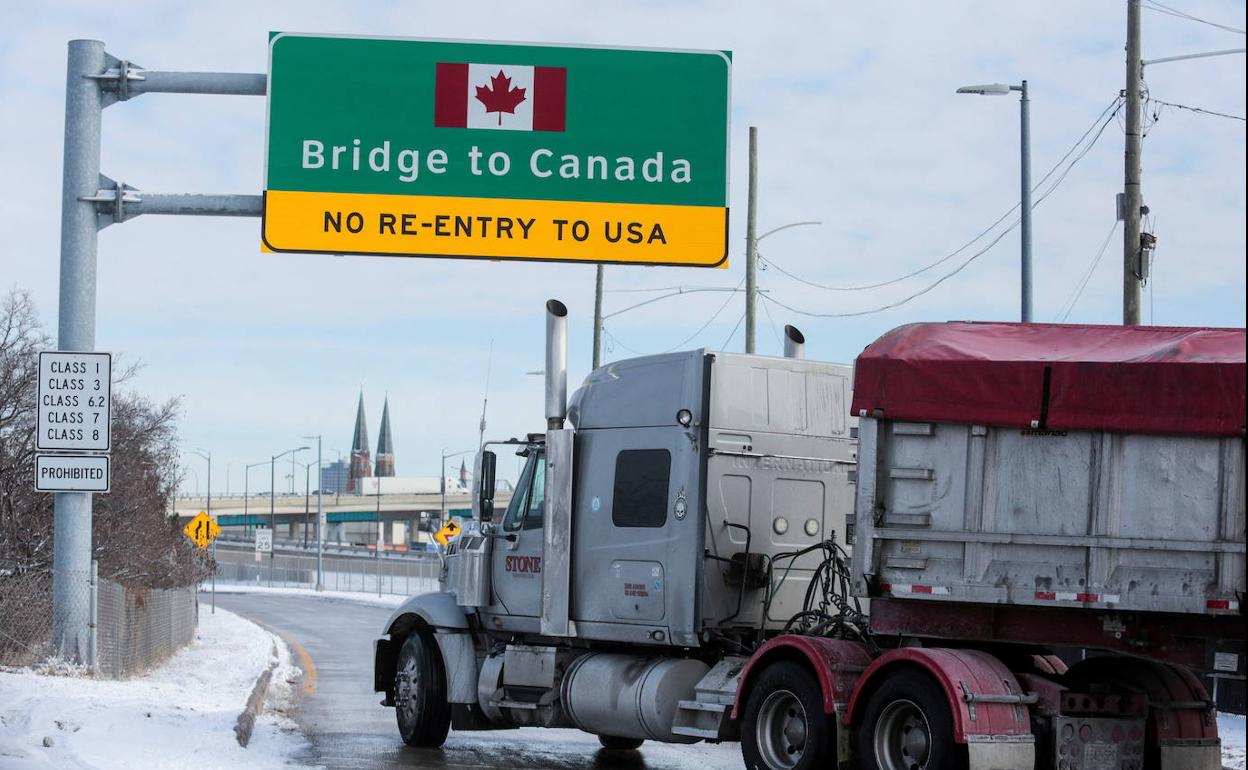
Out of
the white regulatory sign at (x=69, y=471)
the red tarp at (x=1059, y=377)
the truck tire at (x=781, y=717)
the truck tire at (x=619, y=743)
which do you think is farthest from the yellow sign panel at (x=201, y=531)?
the red tarp at (x=1059, y=377)

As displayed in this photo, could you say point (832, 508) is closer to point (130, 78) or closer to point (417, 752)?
point (417, 752)

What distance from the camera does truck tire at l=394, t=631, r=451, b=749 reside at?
15.5 meters

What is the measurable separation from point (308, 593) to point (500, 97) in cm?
5838

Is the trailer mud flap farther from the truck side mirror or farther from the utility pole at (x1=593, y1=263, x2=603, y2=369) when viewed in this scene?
the utility pole at (x1=593, y1=263, x2=603, y2=369)

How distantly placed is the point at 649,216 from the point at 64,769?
720cm

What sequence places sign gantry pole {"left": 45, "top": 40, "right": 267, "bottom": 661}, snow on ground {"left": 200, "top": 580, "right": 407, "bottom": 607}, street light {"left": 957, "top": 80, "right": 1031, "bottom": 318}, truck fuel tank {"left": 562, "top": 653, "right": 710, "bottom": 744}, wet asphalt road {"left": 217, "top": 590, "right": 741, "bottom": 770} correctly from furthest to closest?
1. snow on ground {"left": 200, "top": 580, "right": 407, "bottom": 607}
2. street light {"left": 957, "top": 80, "right": 1031, "bottom": 318}
3. sign gantry pole {"left": 45, "top": 40, "right": 267, "bottom": 661}
4. wet asphalt road {"left": 217, "top": 590, "right": 741, "bottom": 770}
5. truck fuel tank {"left": 562, "top": 653, "right": 710, "bottom": 744}

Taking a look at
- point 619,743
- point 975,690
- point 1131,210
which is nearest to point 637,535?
point 619,743

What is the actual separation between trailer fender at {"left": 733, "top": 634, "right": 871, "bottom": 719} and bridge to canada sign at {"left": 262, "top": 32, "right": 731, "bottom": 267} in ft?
15.6

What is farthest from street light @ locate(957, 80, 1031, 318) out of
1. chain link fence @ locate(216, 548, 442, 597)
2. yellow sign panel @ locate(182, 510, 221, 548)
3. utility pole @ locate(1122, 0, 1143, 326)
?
chain link fence @ locate(216, 548, 442, 597)

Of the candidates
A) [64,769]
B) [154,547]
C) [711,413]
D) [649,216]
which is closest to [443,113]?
[649,216]

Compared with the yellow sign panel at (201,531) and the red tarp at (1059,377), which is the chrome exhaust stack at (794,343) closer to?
the red tarp at (1059,377)

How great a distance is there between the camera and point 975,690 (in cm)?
1019

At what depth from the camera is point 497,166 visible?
50.3ft

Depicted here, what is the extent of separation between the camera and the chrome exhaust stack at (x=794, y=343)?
47.9 feet
